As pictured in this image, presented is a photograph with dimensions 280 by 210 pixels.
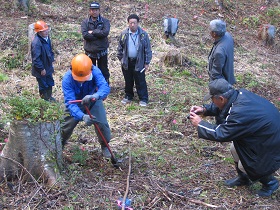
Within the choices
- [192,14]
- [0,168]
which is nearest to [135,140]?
[0,168]

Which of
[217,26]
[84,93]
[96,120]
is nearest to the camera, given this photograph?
[96,120]

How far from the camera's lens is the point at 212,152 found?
606 centimetres

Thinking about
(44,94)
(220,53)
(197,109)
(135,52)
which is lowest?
(44,94)

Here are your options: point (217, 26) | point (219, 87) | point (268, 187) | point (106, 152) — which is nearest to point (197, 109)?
point (219, 87)

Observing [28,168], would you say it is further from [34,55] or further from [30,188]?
[34,55]

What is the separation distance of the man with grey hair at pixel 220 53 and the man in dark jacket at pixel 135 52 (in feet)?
5.40

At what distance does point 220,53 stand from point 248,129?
2237mm

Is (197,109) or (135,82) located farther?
(135,82)

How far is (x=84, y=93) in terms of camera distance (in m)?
5.24

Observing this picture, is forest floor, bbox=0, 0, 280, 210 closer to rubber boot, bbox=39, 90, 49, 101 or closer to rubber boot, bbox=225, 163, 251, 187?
rubber boot, bbox=225, 163, 251, 187

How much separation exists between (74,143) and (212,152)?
7.00 ft

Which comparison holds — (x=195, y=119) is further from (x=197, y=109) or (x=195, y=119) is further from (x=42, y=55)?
(x=42, y=55)

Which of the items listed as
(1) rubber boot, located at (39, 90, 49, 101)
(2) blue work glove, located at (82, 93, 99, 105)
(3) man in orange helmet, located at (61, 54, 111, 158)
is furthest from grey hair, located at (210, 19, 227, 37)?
(1) rubber boot, located at (39, 90, 49, 101)

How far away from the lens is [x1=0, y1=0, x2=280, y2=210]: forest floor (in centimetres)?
447
